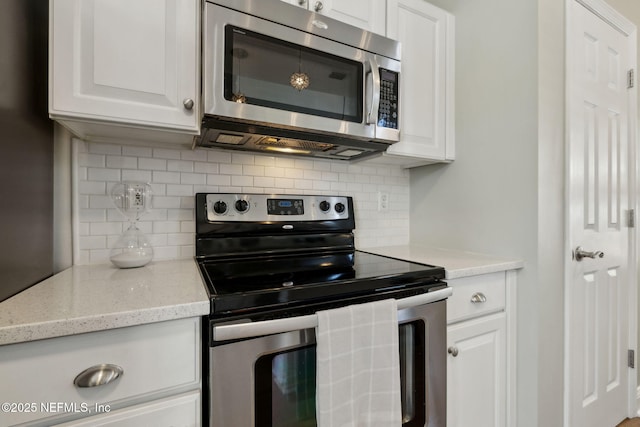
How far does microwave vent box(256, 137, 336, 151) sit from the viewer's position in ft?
4.32

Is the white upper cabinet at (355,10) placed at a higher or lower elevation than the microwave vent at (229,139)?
higher

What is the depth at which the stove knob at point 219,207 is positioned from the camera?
135 centimetres

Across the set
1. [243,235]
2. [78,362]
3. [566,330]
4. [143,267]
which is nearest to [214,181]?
[243,235]

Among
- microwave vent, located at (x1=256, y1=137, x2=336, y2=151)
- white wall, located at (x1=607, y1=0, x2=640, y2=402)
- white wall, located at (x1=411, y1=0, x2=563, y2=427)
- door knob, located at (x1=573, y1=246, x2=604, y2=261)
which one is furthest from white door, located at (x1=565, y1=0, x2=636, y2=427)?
microwave vent, located at (x1=256, y1=137, x2=336, y2=151)

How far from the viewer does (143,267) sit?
3.86ft

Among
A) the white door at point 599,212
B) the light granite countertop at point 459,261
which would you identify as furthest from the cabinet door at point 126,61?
the white door at point 599,212

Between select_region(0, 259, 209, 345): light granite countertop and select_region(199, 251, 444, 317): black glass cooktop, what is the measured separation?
0.24ft

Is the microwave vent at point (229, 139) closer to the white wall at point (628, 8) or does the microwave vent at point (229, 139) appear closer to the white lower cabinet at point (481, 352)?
the white lower cabinet at point (481, 352)

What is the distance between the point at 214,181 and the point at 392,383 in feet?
3.55

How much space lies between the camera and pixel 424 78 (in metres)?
1.59

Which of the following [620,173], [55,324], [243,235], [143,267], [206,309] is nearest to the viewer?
[55,324]

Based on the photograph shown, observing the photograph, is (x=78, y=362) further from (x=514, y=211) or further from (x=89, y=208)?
(x=514, y=211)

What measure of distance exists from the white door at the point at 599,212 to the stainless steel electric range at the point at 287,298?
33.5 inches

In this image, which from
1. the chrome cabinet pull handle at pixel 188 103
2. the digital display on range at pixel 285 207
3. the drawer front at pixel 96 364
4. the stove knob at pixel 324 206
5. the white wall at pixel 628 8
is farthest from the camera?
the white wall at pixel 628 8
